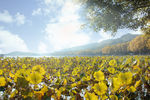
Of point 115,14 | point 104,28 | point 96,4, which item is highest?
point 96,4

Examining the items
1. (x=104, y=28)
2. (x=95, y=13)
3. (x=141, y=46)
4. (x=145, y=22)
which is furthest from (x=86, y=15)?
(x=141, y=46)

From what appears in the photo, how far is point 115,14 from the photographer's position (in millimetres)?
7570

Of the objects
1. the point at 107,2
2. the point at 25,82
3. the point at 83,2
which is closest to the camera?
the point at 25,82

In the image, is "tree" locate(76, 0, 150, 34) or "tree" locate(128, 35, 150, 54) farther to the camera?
"tree" locate(128, 35, 150, 54)

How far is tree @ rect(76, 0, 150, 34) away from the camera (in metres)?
7.41

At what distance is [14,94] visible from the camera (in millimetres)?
611

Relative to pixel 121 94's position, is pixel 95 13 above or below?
above

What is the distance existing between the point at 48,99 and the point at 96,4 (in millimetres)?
7832

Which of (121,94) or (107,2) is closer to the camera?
(121,94)

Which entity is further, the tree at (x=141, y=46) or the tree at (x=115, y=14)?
the tree at (x=141, y=46)

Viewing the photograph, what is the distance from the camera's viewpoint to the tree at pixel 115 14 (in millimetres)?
7406

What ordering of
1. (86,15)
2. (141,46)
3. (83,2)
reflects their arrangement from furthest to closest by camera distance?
(141,46), (86,15), (83,2)

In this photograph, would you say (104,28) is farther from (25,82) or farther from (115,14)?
(25,82)

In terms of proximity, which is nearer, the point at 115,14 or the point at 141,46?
the point at 115,14
